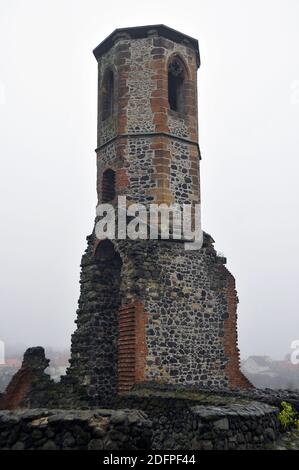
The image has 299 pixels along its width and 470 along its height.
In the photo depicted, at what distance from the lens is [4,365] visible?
54906 millimetres

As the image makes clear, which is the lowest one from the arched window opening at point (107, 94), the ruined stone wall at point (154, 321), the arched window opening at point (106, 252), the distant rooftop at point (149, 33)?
the ruined stone wall at point (154, 321)

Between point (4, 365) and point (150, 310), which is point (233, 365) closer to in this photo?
point (150, 310)

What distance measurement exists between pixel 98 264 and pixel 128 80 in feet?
18.9

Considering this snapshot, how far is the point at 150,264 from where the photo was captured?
13.2 metres

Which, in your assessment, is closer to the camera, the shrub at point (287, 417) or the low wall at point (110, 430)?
the low wall at point (110, 430)

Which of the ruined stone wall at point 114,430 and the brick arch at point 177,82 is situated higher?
the brick arch at point 177,82

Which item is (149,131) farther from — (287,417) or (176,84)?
(287,417)

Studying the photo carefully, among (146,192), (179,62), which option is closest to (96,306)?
(146,192)

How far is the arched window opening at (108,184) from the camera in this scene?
50.9 ft

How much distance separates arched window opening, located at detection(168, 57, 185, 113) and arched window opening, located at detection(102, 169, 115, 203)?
3052mm

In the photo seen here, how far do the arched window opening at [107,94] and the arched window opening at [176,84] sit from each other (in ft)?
6.31

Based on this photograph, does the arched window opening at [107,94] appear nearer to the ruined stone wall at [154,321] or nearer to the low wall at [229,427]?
the ruined stone wall at [154,321]

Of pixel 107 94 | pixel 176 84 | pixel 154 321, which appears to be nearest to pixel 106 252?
pixel 154 321

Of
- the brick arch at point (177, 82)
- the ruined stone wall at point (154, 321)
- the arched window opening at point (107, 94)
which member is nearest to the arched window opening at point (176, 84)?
the brick arch at point (177, 82)
